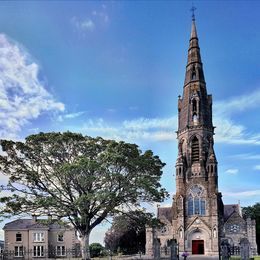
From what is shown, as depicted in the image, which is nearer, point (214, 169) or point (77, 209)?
point (77, 209)

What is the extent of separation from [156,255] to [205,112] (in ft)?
112

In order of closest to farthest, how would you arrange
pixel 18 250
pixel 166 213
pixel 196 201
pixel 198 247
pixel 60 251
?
pixel 198 247, pixel 18 250, pixel 196 201, pixel 60 251, pixel 166 213

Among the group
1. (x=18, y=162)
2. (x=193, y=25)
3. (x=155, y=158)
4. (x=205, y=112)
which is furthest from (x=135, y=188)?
(x=193, y=25)

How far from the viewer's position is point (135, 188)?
33.7 metres

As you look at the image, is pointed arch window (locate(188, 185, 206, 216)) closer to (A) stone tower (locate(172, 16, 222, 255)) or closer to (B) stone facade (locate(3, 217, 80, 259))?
(A) stone tower (locate(172, 16, 222, 255))

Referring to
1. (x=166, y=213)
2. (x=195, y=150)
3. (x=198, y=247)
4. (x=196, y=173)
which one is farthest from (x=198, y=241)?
(x=195, y=150)

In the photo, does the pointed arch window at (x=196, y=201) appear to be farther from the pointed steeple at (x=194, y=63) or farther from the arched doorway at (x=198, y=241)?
the pointed steeple at (x=194, y=63)

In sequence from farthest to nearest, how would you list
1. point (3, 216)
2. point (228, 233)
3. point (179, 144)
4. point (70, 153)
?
point (179, 144) → point (228, 233) → point (70, 153) → point (3, 216)

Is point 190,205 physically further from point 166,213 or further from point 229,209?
point 229,209

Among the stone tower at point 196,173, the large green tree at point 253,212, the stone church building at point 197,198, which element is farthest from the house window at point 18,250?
the large green tree at point 253,212

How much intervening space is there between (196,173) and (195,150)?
3821mm

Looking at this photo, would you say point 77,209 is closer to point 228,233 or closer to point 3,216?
point 3,216

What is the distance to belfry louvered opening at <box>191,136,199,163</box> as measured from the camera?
64.0 meters

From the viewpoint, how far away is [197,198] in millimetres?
61594
